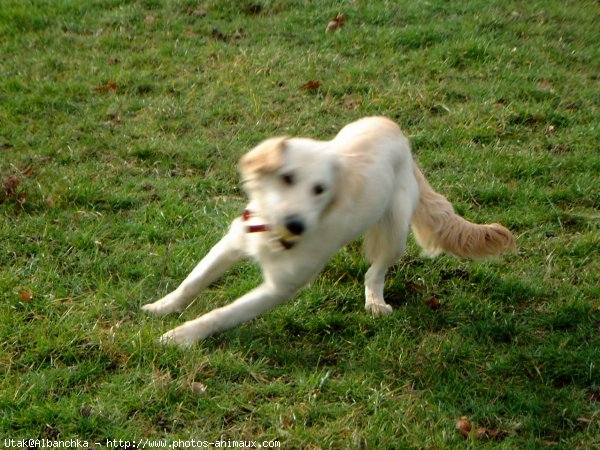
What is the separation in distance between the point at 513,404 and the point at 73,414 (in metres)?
2.15

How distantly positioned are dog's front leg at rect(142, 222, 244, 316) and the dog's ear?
2.06ft

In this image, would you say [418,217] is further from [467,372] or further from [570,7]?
[570,7]

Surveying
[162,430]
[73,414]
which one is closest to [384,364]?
[162,430]

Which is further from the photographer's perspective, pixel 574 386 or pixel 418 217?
pixel 418 217

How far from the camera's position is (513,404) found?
4.37m

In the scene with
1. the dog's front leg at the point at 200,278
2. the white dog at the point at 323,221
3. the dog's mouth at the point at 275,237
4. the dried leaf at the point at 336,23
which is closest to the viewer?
the white dog at the point at 323,221

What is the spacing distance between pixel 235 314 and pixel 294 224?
2.51 ft

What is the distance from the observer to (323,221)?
4367 mm

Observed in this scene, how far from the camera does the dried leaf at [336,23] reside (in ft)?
30.2

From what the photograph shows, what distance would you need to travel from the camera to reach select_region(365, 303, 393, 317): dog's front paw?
5.05m

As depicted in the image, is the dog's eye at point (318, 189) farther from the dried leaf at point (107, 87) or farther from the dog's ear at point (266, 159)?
the dried leaf at point (107, 87)

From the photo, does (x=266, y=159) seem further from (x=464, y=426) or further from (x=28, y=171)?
(x=28, y=171)

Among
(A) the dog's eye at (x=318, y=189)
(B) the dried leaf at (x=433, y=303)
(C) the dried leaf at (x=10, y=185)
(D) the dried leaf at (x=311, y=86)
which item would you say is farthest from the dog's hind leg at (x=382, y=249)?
(D) the dried leaf at (x=311, y=86)

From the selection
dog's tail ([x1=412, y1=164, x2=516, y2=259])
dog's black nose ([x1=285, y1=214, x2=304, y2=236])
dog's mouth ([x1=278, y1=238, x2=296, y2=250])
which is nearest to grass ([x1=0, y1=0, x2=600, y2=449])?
dog's tail ([x1=412, y1=164, x2=516, y2=259])
